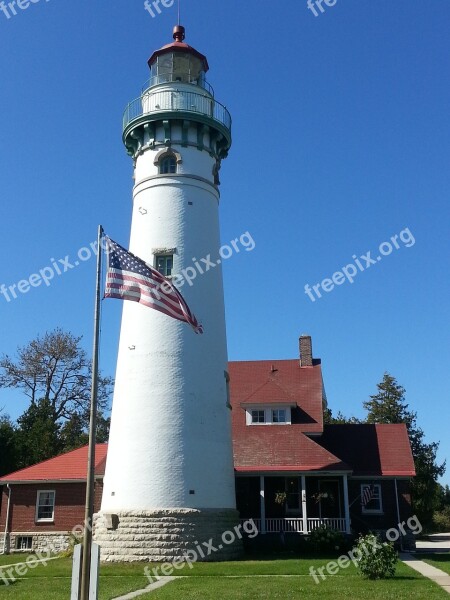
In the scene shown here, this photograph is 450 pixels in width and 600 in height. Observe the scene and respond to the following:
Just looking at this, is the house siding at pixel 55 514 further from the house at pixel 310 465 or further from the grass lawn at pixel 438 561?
the grass lawn at pixel 438 561

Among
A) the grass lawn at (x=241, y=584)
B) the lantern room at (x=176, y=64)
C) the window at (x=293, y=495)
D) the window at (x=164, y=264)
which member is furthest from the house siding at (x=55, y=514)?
the lantern room at (x=176, y=64)

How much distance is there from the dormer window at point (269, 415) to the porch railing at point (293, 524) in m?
5.12

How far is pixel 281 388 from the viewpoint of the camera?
1235 inches

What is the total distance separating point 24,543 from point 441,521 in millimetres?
49215

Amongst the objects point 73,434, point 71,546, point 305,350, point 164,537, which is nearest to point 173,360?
Result: point 164,537

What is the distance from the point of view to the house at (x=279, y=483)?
26.5 meters

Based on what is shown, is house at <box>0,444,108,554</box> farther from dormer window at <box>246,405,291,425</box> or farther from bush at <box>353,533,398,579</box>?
bush at <box>353,533,398,579</box>

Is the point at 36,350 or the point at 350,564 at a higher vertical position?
the point at 36,350

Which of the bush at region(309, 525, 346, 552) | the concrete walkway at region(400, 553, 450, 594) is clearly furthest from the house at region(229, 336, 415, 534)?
the concrete walkway at region(400, 553, 450, 594)

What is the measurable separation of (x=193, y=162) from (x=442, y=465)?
37200 mm

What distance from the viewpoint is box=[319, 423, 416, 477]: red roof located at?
94.5ft

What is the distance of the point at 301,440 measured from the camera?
92.1ft

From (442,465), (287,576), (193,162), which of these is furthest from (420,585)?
(442,465)

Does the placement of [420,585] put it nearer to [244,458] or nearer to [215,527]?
[215,527]
